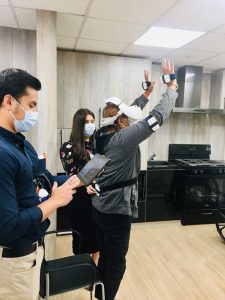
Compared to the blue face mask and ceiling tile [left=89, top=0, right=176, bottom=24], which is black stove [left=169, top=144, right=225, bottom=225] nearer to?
the blue face mask

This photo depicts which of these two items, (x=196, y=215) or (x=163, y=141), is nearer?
(x=196, y=215)

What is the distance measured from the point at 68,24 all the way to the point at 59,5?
1.21ft

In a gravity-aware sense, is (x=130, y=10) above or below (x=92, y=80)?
above

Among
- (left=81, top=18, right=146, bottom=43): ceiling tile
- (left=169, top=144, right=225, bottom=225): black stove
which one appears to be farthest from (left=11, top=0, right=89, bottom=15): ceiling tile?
(left=169, top=144, right=225, bottom=225): black stove

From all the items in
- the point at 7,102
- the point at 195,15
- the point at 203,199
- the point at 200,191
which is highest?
the point at 195,15

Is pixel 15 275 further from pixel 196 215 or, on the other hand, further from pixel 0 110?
pixel 196 215

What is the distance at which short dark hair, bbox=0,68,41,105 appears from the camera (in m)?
0.96

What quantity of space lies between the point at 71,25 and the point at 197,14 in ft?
3.58

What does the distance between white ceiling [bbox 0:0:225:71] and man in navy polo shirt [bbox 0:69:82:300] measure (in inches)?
47.2

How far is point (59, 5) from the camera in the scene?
1.93 m

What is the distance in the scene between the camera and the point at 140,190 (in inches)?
137

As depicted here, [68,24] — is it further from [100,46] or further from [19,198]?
[19,198]

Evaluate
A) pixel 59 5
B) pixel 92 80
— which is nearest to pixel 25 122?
pixel 59 5

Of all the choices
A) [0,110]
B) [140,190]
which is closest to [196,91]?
[140,190]
